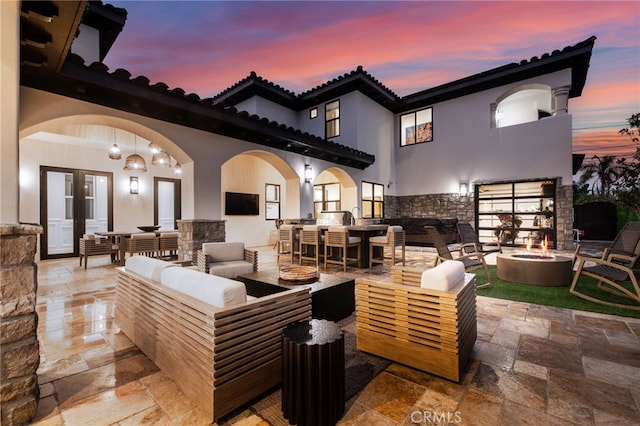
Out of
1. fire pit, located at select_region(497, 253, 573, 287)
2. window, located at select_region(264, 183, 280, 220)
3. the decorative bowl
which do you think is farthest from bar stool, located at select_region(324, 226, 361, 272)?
window, located at select_region(264, 183, 280, 220)

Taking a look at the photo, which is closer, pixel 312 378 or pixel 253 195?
pixel 312 378

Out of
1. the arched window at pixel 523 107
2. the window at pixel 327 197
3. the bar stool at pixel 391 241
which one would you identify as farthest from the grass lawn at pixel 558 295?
the arched window at pixel 523 107

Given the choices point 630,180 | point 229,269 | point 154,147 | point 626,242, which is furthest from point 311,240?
point 630,180

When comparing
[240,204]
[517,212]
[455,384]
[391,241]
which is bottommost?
[455,384]

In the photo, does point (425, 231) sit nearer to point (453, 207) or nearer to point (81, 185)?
point (453, 207)

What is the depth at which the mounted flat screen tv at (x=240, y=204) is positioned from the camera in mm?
9538

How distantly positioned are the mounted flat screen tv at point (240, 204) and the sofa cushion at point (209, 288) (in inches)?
→ 310

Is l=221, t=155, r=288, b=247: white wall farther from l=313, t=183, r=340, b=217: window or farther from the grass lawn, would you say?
the grass lawn

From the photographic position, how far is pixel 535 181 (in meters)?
8.84

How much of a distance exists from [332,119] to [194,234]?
7.27 metres

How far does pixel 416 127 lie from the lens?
451 inches

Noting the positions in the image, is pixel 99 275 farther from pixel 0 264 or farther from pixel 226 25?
pixel 226 25

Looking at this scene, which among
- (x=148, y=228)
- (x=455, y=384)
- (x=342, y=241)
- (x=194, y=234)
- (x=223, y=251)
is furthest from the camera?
(x=148, y=228)

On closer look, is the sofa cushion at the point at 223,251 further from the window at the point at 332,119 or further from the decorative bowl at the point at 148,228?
the window at the point at 332,119
